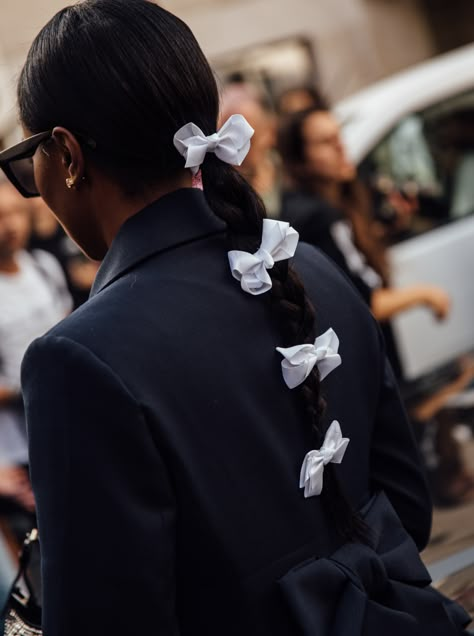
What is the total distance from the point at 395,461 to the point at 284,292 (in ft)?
1.18

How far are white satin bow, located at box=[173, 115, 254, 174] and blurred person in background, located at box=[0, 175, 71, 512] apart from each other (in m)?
3.01

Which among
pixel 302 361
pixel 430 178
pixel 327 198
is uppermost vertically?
pixel 302 361

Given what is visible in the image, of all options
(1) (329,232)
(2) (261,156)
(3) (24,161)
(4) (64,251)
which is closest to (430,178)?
(2) (261,156)

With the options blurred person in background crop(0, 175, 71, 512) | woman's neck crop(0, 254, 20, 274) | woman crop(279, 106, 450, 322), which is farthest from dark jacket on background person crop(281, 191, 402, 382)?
woman's neck crop(0, 254, 20, 274)

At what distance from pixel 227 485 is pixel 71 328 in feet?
0.85

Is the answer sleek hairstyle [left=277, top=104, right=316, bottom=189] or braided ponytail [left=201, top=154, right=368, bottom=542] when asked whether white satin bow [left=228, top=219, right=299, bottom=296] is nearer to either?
braided ponytail [left=201, top=154, right=368, bottom=542]

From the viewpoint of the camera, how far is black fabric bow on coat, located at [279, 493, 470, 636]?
1.29 meters

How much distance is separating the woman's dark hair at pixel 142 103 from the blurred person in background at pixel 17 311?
2.98 metres

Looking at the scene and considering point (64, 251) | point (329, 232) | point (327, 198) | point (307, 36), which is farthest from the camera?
point (307, 36)

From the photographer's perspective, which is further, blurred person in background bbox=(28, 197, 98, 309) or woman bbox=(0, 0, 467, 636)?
blurred person in background bbox=(28, 197, 98, 309)

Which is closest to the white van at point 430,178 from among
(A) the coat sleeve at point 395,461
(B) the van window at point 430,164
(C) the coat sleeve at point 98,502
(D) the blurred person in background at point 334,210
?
(B) the van window at point 430,164

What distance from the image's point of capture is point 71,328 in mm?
1220

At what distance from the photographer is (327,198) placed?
4191 millimetres

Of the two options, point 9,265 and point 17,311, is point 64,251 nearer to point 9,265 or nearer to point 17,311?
point 9,265
